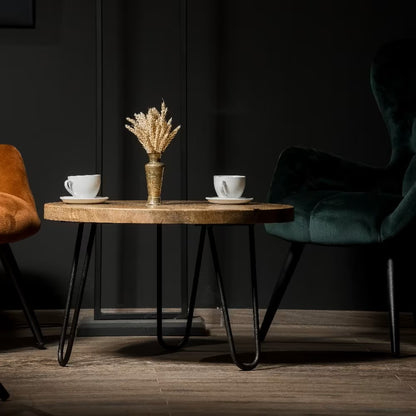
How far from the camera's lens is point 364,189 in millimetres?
3053

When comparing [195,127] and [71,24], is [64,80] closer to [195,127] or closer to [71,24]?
[71,24]

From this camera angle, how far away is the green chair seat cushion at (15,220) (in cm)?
256

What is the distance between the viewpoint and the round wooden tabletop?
2.22m

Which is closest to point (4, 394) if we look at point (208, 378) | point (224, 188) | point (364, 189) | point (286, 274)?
point (208, 378)

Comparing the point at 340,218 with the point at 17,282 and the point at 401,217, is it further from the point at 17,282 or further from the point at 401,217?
the point at 17,282

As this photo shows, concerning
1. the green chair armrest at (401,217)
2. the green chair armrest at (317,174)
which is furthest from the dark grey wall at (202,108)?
the green chair armrest at (401,217)

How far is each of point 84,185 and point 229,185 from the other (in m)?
0.41

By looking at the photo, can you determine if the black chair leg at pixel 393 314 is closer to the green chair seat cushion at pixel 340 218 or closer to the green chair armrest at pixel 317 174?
the green chair seat cushion at pixel 340 218

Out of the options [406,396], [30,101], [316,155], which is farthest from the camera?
[30,101]

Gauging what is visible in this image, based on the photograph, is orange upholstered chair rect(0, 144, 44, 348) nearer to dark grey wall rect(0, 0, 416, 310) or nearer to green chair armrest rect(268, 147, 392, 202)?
dark grey wall rect(0, 0, 416, 310)

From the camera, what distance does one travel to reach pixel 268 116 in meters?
3.40

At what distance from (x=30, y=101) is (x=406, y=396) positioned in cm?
185

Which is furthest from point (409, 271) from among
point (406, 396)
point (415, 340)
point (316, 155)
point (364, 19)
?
point (406, 396)

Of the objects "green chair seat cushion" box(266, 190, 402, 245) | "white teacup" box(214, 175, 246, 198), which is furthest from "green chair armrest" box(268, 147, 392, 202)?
"white teacup" box(214, 175, 246, 198)
